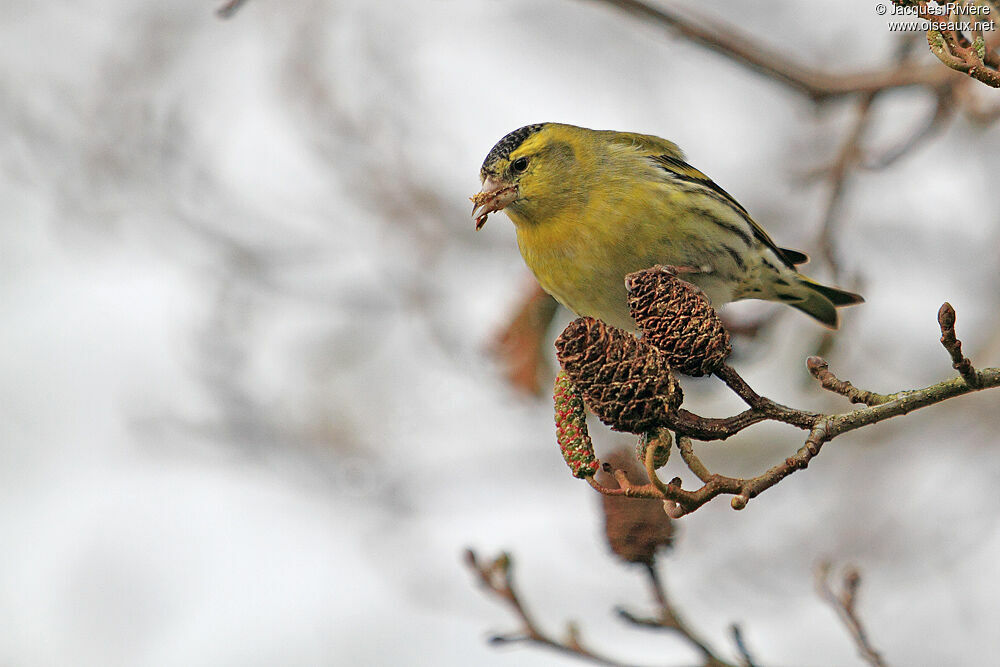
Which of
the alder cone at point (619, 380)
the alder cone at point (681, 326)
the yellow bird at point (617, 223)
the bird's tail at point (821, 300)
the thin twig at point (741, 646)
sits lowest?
the thin twig at point (741, 646)

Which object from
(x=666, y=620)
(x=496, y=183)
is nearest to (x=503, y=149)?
(x=496, y=183)

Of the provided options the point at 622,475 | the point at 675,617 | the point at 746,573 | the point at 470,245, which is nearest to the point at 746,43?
the point at 675,617

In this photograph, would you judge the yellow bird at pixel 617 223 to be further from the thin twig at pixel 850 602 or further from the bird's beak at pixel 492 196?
the thin twig at pixel 850 602

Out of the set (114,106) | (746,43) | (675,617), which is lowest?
(675,617)

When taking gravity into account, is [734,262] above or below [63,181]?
below

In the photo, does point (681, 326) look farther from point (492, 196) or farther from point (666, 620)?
point (492, 196)

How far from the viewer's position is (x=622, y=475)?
6.64 ft

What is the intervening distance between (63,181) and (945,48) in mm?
6036

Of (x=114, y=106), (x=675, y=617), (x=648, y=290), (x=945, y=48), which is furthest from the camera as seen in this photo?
(x=114, y=106)

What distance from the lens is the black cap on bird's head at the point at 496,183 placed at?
4004 mm

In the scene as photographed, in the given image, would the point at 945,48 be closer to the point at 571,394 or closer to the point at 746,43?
the point at 571,394

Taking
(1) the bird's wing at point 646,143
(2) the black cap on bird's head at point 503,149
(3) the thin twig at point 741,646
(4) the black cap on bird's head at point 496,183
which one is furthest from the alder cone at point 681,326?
(1) the bird's wing at point 646,143

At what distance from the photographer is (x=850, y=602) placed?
3.02 metres

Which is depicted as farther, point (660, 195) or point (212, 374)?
point (212, 374)
